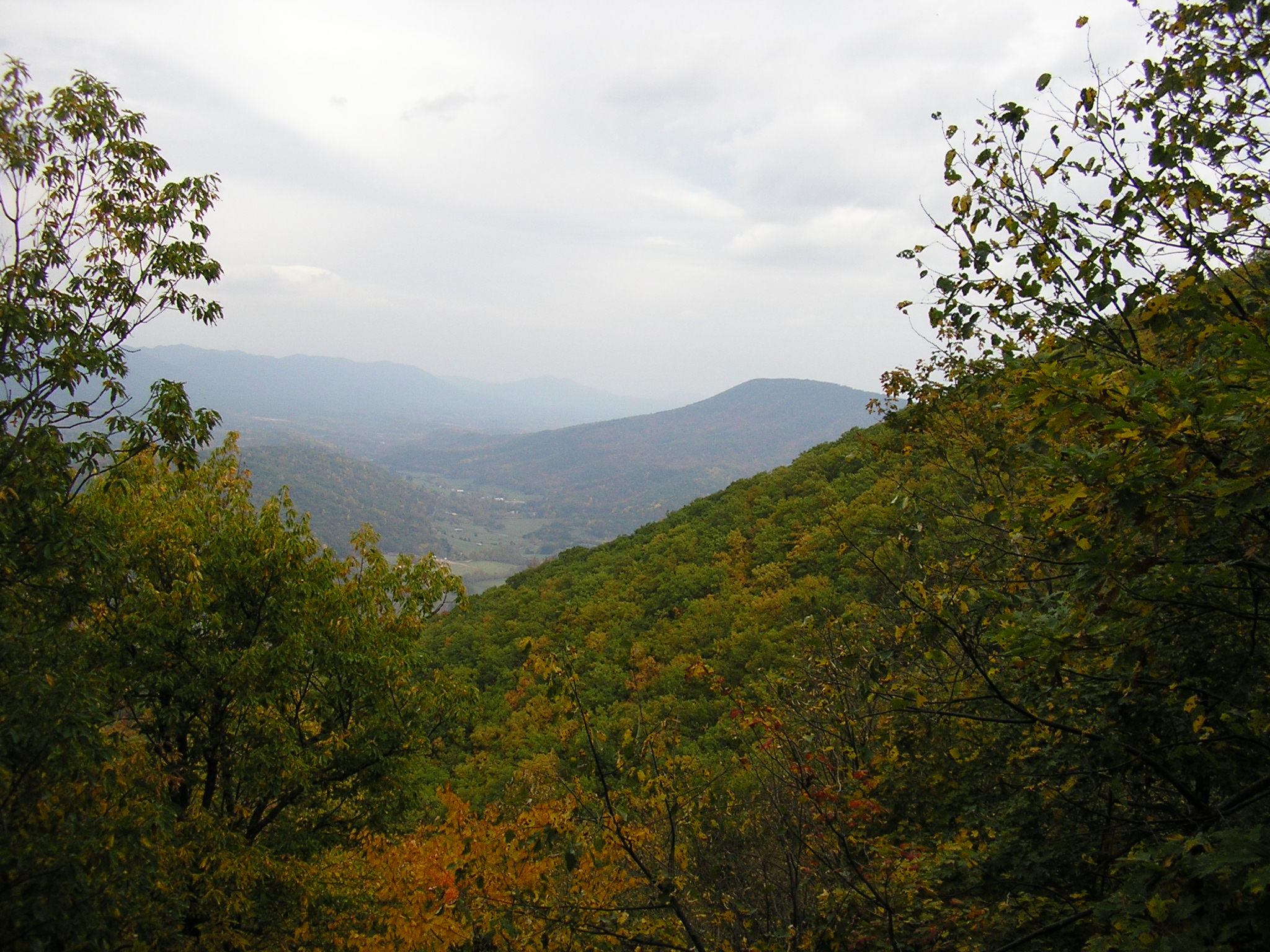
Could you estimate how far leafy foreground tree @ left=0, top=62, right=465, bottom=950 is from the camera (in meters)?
4.05

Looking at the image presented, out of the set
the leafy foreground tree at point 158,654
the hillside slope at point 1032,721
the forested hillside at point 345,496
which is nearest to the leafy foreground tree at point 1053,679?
the hillside slope at point 1032,721

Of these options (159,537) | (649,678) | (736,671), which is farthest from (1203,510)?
(649,678)

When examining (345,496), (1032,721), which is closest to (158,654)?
(1032,721)

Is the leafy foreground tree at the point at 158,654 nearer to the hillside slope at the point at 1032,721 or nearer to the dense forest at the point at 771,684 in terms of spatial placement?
the dense forest at the point at 771,684

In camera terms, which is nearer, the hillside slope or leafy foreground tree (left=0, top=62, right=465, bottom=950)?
the hillside slope

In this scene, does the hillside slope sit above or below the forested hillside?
below

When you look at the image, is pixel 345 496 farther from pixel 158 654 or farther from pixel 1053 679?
pixel 1053 679

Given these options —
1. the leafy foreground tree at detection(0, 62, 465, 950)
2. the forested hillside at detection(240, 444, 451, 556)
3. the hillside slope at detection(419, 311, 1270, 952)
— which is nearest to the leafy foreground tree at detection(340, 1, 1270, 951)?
the hillside slope at detection(419, 311, 1270, 952)

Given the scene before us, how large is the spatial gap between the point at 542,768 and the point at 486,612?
1553 cm

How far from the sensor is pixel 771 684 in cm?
554

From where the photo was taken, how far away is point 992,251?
396cm

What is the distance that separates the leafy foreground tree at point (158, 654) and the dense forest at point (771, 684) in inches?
1.5

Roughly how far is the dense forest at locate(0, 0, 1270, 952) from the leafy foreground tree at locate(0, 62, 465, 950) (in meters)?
0.04

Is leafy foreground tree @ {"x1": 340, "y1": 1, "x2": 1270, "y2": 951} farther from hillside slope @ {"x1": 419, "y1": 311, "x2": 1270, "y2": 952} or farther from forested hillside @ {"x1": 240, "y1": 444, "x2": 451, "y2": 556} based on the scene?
forested hillside @ {"x1": 240, "y1": 444, "x2": 451, "y2": 556}
